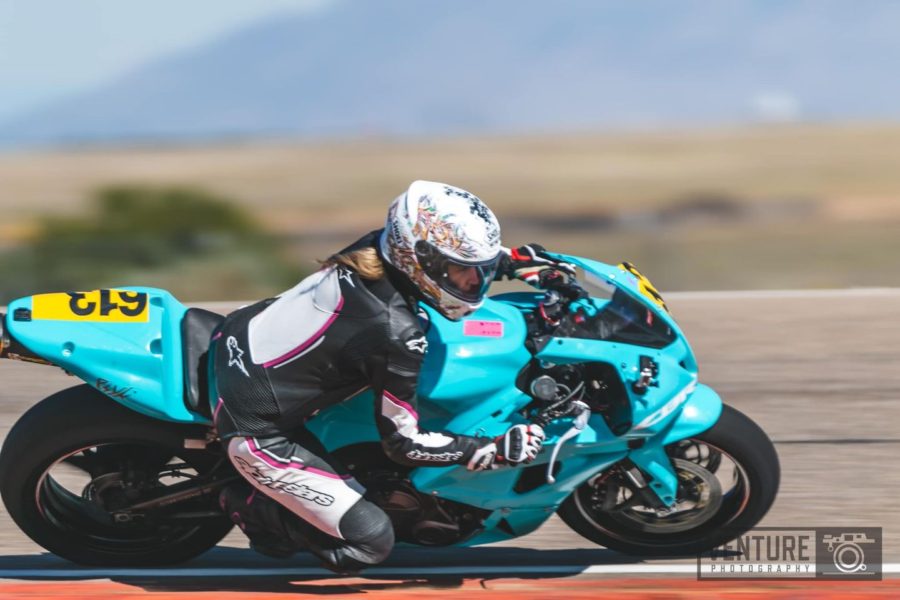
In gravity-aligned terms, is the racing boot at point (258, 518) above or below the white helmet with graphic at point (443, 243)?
below

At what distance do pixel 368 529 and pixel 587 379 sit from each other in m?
0.98

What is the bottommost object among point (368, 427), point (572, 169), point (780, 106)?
point (780, 106)

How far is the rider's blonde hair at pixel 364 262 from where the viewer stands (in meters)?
4.61

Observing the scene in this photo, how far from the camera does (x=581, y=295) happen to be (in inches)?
198

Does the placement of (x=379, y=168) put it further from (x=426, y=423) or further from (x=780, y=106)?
(x=780, y=106)

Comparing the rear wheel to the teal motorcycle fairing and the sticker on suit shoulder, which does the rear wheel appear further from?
the sticker on suit shoulder

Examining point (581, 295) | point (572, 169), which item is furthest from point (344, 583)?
point (572, 169)

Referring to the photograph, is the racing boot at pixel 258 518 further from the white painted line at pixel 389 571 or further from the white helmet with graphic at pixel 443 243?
the white helmet with graphic at pixel 443 243

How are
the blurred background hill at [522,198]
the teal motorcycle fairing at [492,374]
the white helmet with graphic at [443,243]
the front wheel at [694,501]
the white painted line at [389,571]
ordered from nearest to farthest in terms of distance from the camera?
the white helmet with graphic at [443,243]
the teal motorcycle fairing at [492,374]
the front wheel at [694,501]
the white painted line at [389,571]
the blurred background hill at [522,198]

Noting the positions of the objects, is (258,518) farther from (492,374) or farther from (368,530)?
(492,374)

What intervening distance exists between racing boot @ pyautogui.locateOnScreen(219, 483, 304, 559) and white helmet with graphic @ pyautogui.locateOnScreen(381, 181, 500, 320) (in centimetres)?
106

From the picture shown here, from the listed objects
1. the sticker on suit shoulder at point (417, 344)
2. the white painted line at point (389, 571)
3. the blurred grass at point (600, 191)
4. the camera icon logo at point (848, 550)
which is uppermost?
the sticker on suit shoulder at point (417, 344)

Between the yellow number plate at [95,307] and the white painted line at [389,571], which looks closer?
the yellow number plate at [95,307]

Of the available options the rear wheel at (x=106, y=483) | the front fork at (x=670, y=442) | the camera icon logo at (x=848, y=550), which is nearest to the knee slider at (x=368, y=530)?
the rear wheel at (x=106, y=483)
